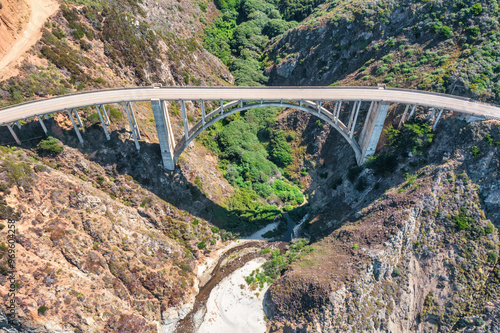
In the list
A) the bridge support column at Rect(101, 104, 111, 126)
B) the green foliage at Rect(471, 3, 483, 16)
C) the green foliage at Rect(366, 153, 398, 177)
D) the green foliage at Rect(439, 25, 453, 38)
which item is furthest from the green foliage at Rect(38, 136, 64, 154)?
the green foliage at Rect(471, 3, 483, 16)

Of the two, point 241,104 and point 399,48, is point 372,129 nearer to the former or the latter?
point 241,104

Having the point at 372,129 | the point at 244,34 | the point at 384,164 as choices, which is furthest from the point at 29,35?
the point at 384,164

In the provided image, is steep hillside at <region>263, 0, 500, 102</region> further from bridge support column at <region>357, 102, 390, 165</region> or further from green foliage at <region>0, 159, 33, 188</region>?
green foliage at <region>0, 159, 33, 188</region>

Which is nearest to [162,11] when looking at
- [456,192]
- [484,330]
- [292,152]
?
[292,152]

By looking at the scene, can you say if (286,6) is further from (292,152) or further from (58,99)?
(58,99)

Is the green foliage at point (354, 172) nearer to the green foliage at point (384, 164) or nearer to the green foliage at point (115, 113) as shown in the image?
the green foliage at point (384, 164)

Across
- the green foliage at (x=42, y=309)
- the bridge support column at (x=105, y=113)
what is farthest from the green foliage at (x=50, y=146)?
the green foliage at (x=42, y=309)
